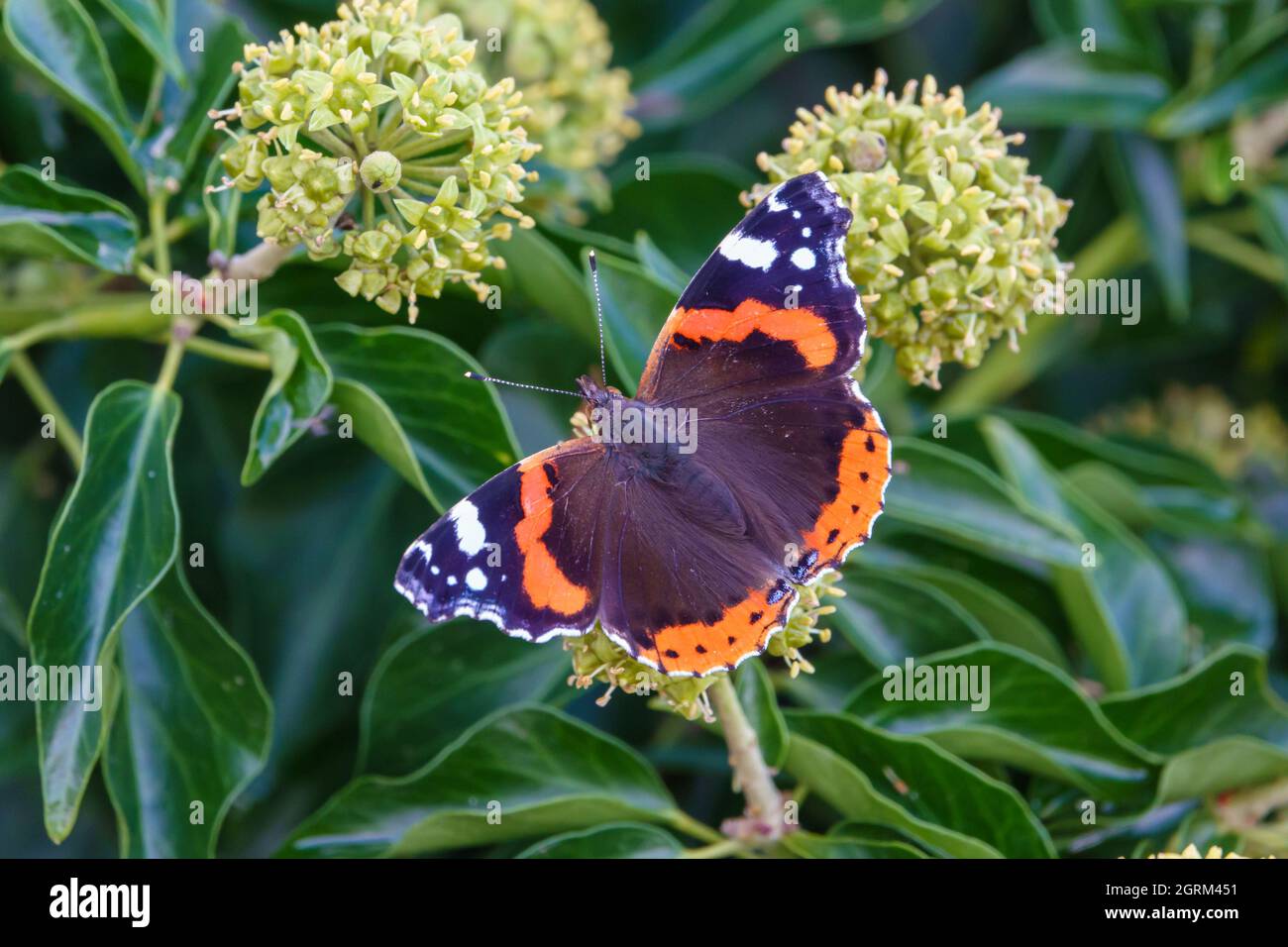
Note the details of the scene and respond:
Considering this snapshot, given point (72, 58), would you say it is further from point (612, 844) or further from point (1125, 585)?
point (1125, 585)

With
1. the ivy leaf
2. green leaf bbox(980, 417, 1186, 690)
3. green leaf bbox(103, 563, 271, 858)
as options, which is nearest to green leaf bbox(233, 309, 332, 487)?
green leaf bbox(103, 563, 271, 858)

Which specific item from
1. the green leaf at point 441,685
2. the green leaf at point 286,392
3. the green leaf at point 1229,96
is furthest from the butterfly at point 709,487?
the green leaf at point 1229,96

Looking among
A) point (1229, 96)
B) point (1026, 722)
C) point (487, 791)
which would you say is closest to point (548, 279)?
point (487, 791)

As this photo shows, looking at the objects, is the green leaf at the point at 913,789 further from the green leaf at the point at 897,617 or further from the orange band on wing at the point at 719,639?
the orange band on wing at the point at 719,639

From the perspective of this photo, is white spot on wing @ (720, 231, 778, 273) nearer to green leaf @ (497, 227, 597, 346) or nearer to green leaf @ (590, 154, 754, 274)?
green leaf @ (497, 227, 597, 346)

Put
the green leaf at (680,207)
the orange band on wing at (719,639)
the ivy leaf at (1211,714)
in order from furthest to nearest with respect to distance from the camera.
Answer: the green leaf at (680,207) < the ivy leaf at (1211,714) < the orange band on wing at (719,639)

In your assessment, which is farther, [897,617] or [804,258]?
[897,617]
